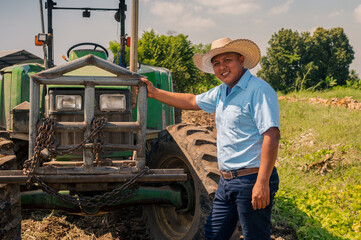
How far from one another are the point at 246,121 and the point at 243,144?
16 cm

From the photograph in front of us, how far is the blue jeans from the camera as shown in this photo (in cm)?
251

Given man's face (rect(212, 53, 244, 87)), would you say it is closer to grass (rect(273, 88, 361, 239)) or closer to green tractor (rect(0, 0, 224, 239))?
green tractor (rect(0, 0, 224, 239))

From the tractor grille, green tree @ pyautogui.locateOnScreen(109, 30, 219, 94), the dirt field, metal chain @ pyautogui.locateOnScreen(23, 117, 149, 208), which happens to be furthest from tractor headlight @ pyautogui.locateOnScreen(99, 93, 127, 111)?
green tree @ pyautogui.locateOnScreen(109, 30, 219, 94)

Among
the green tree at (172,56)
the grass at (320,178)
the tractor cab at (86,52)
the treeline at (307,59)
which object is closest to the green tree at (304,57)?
the treeline at (307,59)

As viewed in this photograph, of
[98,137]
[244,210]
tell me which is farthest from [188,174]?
[244,210]

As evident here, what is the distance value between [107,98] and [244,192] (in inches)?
63.8

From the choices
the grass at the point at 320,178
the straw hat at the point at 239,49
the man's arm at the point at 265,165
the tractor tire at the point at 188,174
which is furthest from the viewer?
the grass at the point at 320,178

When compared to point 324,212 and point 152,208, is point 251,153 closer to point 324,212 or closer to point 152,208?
point 152,208

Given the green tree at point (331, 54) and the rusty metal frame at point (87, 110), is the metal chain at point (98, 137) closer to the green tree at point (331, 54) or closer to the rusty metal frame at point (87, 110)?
the rusty metal frame at point (87, 110)

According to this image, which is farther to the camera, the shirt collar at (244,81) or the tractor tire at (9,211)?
the tractor tire at (9,211)

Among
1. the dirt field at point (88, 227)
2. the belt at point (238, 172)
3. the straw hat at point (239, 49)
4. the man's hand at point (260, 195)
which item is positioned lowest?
the dirt field at point (88, 227)

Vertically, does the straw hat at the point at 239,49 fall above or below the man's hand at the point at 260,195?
above

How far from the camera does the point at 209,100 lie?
10.1 feet

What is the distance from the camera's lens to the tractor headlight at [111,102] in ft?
11.5
